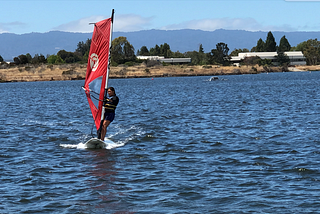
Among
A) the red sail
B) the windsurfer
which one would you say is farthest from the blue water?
the red sail

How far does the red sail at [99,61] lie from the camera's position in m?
19.5

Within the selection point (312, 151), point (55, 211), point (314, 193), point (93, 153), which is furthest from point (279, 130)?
point (55, 211)

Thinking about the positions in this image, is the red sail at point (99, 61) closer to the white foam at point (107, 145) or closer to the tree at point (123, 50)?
the white foam at point (107, 145)

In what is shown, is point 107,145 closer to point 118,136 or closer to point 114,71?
point 118,136

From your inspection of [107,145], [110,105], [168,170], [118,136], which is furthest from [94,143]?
[168,170]

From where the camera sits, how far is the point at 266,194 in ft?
42.0

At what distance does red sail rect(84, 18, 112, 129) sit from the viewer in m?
19.5

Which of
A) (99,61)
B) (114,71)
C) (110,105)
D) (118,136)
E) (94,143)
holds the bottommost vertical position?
(118,136)

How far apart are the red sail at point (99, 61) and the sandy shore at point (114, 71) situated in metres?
129

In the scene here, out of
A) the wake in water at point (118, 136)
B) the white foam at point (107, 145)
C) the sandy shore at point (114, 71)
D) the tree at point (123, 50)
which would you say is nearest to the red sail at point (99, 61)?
the white foam at point (107, 145)

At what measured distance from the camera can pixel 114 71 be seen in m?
163

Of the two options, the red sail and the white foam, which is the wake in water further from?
the red sail

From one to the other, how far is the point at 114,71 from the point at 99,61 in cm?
14394

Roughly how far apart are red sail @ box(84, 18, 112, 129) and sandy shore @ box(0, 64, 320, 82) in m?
129
